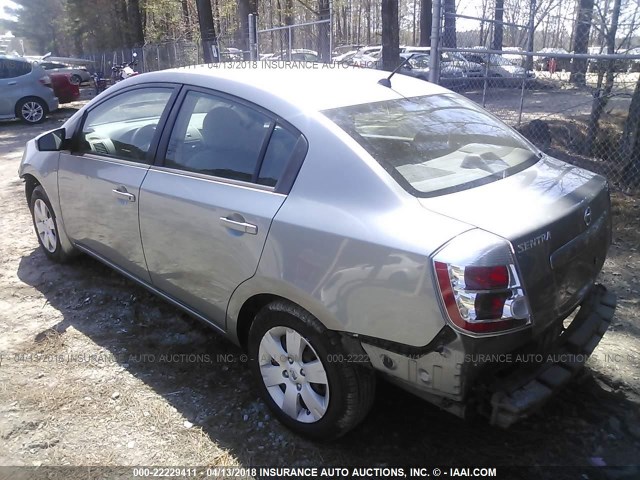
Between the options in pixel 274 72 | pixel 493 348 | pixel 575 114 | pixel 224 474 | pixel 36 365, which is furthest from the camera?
pixel 575 114

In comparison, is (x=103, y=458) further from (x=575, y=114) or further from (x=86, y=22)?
(x=86, y=22)

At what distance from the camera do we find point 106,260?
157 inches

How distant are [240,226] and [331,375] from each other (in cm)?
84

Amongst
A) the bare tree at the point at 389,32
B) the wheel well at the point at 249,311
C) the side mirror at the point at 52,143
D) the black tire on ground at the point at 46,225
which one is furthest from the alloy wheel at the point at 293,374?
the bare tree at the point at 389,32

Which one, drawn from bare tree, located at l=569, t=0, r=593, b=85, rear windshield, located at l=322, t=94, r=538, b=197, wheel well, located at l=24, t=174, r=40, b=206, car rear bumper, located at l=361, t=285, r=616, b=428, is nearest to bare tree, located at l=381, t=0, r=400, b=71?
bare tree, located at l=569, t=0, r=593, b=85

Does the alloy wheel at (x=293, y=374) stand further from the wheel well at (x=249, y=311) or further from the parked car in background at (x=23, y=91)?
the parked car in background at (x=23, y=91)

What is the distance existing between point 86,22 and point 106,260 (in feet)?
125

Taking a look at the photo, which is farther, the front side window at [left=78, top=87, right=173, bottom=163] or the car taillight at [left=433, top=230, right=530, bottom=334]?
the front side window at [left=78, top=87, right=173, bottom=163]

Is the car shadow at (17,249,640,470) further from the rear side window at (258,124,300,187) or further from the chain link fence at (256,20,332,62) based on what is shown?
the chain link fence at (256,20,332,62)

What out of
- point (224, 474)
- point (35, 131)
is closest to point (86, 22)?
point (35, 131)

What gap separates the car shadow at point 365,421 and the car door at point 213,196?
44cm

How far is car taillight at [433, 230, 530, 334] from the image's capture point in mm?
2031

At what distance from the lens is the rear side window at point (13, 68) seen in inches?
516

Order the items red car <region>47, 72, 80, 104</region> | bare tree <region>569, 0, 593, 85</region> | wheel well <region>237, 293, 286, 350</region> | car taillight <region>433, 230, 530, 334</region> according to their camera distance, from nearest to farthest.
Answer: car taillight <region>433, 230, 530, 334</region>
wheel well <region>237, 293, 286, 350</region>
bare tree <region>569, 0, 593, 85</region>
red car <region>47, 72, 80, 104</region>
